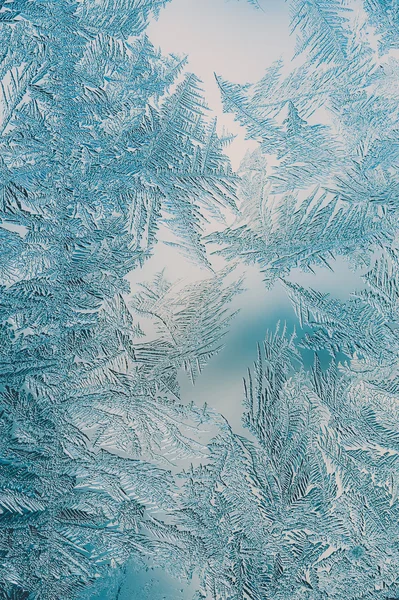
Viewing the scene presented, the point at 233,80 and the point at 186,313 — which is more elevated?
the point at 233,80

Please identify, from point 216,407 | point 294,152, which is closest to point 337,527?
point 216,407

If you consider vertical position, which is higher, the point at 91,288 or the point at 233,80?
the point at 233,80

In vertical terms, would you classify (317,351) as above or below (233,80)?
below

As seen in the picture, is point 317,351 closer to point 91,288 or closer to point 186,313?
point 186,313

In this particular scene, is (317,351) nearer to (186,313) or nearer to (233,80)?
(186,313)

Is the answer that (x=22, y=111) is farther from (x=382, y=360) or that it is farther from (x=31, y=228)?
(x=382, y=360)

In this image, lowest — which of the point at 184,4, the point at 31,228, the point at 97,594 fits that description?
the point at 97,594

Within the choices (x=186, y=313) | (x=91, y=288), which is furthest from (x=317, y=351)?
(x=91, y=288)

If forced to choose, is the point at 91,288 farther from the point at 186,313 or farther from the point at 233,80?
the point at 233,80
